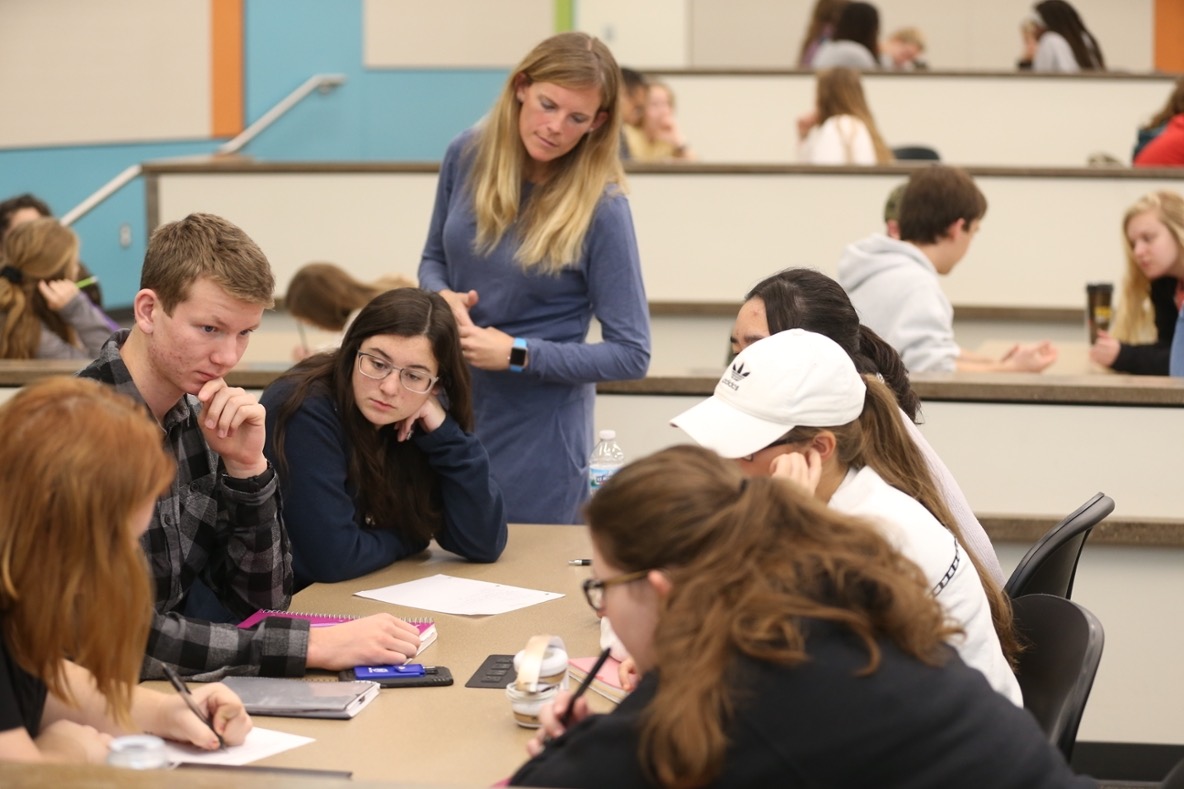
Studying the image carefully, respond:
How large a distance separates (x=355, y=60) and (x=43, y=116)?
317cm

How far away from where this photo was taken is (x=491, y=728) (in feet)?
6.17

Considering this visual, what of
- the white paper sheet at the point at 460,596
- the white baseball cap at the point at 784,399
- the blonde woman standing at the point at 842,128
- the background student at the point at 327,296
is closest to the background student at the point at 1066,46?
the blonde woman standing at the point at 842,128

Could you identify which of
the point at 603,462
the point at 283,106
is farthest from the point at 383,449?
the point at 283,106

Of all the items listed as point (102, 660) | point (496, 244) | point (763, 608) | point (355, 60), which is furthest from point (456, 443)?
point (355, 60)

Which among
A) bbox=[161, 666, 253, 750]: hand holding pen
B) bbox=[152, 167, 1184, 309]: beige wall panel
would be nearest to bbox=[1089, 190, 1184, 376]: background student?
bbox=[152, 167, 1184, 309]: beige wall panel

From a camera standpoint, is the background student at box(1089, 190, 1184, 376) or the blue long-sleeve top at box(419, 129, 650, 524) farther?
the background student at box(1089, 190, 1184, 376)

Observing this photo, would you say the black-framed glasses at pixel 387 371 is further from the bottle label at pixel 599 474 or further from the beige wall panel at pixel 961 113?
the beige wall panel at pixel 961 113

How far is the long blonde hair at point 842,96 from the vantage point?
256 inches

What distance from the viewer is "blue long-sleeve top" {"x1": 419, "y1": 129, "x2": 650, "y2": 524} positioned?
318cm

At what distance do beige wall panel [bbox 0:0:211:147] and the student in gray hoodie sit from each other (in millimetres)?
5662

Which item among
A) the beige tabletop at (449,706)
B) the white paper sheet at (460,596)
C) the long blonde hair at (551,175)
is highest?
the long blonde hair at (551,175)

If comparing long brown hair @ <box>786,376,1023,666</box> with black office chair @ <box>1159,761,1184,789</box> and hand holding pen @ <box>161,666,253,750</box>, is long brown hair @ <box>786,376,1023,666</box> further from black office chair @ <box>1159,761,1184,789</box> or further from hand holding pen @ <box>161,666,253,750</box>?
hand holding pen @ <box>161,666,253,750</box>

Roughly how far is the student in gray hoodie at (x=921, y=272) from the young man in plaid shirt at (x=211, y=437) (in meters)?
2.34

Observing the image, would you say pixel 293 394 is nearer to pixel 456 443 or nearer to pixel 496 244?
pixel 456 443
